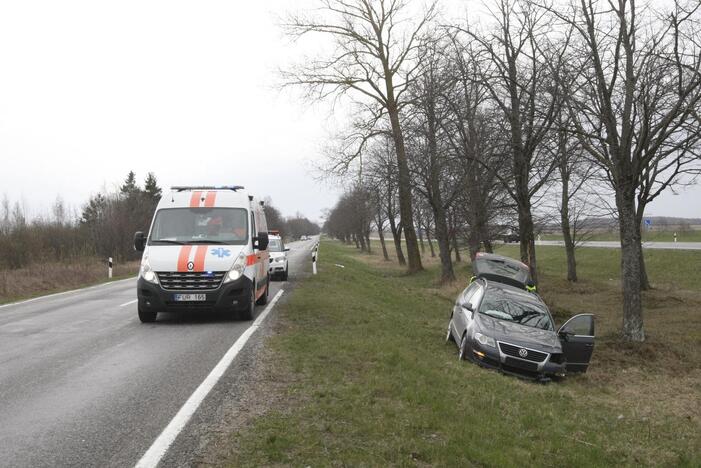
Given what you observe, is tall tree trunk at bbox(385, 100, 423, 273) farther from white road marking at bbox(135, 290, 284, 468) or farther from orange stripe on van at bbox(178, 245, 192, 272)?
white road marking at bbox(135, 290, 284, 468)

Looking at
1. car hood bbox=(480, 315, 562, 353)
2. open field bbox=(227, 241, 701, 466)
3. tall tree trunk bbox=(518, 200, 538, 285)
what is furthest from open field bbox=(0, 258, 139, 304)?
tall tree trunk bbox=(518, 200, 538, 285)

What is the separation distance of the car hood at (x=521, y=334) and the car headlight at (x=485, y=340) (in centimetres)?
8

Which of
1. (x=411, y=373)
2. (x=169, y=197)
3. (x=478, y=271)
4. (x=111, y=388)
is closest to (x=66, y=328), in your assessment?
(x=169, y=197)

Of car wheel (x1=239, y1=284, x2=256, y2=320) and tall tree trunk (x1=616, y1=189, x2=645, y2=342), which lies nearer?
car wheel (x1=239, y1=284, x2=256, y2=320)

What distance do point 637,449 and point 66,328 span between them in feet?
30.2

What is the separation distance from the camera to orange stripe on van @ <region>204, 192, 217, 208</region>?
11.1 meters

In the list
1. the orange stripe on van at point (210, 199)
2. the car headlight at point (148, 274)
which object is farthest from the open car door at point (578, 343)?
the car headlight at point (148, 274)

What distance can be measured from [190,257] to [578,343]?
7.04 m

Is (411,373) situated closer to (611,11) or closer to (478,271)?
(478,271)

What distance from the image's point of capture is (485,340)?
30.8 feet

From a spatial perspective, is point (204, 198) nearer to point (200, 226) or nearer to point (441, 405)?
point (200, 226)

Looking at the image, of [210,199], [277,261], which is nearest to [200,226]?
[210,199]

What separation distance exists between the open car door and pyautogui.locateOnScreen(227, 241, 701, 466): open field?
0.27 metres

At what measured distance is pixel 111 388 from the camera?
596cm
